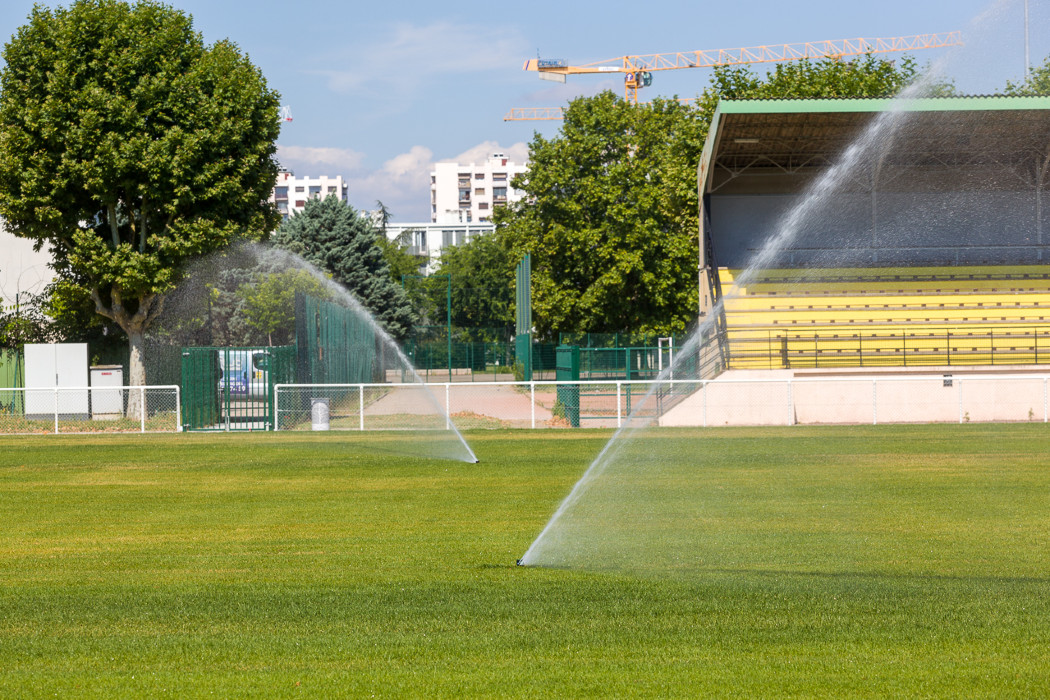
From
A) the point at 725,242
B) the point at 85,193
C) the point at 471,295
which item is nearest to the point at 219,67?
the point at 85,193

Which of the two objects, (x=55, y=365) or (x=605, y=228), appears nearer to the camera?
(x=55, y=365)

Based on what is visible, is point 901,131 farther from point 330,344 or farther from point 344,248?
point 344,248

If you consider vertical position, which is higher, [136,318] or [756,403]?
[136,318]

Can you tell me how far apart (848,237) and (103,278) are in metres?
22.6

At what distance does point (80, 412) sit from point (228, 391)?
4188mm

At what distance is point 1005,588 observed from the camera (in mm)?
8164

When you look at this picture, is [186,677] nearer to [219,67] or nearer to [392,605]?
[392,605]

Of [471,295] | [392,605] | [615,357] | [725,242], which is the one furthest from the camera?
[471,295]

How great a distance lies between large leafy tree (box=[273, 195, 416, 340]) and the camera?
202ft

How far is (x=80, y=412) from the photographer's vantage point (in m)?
27.1

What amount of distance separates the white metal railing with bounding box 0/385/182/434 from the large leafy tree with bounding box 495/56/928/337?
26.6 m

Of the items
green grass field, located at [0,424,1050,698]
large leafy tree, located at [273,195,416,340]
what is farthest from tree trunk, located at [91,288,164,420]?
large leafy tree, located at [273,195,416,340]

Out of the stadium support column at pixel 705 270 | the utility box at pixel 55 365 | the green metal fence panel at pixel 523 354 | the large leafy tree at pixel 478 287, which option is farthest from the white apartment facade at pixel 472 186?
the utility box at pixel 55 365

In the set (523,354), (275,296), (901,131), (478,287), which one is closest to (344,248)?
(275,296)
